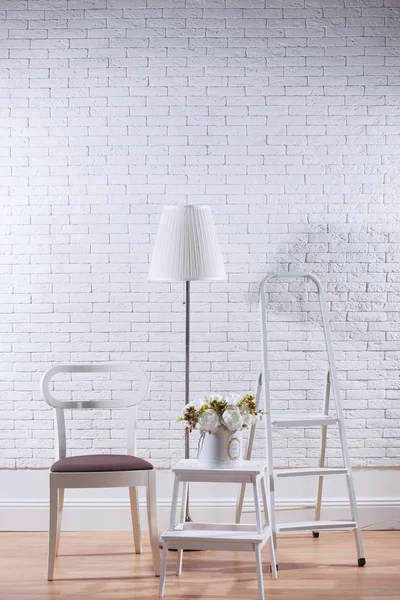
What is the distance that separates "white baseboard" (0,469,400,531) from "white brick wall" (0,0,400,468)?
0.38 feet

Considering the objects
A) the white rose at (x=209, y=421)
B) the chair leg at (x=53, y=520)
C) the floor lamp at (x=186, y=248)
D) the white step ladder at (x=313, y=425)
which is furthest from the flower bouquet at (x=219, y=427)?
the chair leg at (x=53, y=520)

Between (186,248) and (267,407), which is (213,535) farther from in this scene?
(186,248)

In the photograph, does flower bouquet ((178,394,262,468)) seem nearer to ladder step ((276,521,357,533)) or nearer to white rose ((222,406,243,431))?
white rose ((222,406,243,431))

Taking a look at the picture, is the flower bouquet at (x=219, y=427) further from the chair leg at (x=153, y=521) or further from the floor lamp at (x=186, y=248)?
the floor lamp at (x=186, y=248)

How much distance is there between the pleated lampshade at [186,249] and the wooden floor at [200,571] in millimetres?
1380

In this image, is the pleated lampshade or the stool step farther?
the pleated lampshade

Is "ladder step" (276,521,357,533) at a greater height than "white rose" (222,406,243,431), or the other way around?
"white rose" (222,406,243,431)

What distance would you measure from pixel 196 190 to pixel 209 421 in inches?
62.8

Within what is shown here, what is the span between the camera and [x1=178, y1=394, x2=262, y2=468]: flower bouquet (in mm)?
3957

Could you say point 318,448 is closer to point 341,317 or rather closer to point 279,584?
point 341,317

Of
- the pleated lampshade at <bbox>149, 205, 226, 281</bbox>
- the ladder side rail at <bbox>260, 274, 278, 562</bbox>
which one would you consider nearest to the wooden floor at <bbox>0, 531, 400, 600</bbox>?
the ladder side rail at <bbox>260, 274, 278, 562</bbox>

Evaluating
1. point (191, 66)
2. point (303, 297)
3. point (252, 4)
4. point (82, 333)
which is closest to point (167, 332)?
point (82, 333)

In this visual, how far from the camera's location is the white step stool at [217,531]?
12.4 feet

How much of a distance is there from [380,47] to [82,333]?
2.30m
